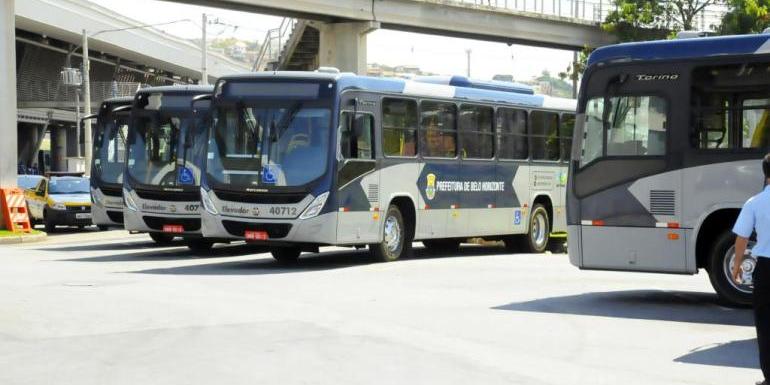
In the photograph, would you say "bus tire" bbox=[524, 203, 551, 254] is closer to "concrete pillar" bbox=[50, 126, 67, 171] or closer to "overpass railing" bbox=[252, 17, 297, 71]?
"overpass railing" bbox=[252, 17, 297, 71]

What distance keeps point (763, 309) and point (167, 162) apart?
18.4 m

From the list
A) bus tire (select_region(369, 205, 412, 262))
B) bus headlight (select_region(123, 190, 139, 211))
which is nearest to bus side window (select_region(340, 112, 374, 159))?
bus tire (select_region(369, 205, 412, 262))

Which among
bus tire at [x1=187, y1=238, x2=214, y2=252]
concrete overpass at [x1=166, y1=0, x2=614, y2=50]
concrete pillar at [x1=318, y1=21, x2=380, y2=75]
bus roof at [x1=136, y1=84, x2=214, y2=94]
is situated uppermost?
concrete overpass at [x1=166, y1=0, x2=614, y2=50]

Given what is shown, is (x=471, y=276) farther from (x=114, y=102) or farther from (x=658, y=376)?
(x=114, y=102)

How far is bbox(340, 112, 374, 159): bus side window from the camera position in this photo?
21484 mm

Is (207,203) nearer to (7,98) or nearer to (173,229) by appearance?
(173,229)

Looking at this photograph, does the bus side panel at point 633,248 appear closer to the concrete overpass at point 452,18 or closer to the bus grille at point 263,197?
the bus grille at point 263,197

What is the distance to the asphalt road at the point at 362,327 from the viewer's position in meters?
10.3

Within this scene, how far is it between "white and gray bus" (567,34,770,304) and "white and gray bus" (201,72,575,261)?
19.2 ft

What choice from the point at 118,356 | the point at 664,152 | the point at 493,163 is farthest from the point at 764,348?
the point at 493,163

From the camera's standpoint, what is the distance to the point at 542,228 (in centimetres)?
2833

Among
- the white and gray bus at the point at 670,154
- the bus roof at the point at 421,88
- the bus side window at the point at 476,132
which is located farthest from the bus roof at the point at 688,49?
the bus side window at the point at 476,132

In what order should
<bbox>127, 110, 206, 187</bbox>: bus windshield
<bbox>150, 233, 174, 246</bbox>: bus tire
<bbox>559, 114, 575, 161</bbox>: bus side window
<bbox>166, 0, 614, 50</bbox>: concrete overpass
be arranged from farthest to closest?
<bbox>166, 0, 614, 50</bbox>: concrete overpass < <bbox>559, 114, 575, 161</bbox>: bus side window < <bbox>150, 233, 174, 246</bbox>: bus tire < <bbox>127, 110, 206, 187</bbox>: bus windshield

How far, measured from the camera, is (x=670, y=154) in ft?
51.3
